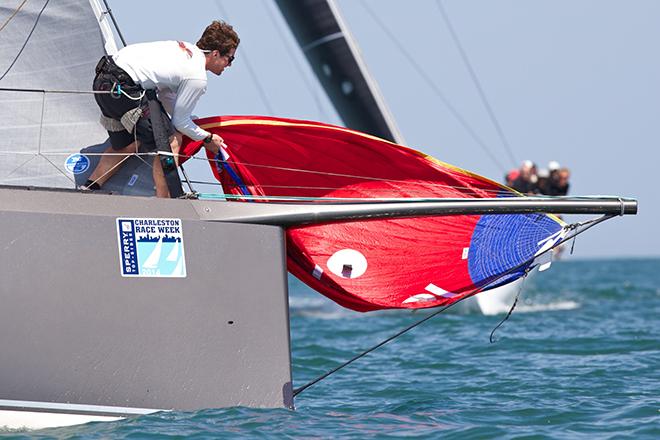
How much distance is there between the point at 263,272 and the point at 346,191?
0.80 metres

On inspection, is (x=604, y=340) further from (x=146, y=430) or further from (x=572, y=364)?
(x=146, y=430)

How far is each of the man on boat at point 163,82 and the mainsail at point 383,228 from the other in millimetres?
295

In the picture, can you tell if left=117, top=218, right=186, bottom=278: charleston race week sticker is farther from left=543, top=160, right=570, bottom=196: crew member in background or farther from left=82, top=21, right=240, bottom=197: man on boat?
left=543, top=160, right=570, bottom=196: crew member in background

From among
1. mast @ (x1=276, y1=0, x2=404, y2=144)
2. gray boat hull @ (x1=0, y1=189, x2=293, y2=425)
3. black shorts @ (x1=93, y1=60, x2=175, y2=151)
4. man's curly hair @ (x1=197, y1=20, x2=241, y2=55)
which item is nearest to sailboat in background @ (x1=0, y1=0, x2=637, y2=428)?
gray boat hull @ (x1=0, y1=189, x2=293, y2=425)

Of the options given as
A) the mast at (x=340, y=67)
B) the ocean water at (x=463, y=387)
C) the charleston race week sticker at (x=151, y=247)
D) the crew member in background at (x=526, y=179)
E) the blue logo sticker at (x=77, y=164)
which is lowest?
the crew member in background at (x=526, y=179)

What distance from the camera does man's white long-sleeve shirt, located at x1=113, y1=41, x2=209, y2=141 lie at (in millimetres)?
4805

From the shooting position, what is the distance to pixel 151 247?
465 cm

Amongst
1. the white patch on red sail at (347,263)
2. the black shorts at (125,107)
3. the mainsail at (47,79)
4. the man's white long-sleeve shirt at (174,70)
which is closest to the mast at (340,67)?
the mainsail at (47,79)

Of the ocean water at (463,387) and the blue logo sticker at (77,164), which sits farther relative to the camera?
the blue logo sticker at (77,164)

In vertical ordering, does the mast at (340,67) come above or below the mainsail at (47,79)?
below

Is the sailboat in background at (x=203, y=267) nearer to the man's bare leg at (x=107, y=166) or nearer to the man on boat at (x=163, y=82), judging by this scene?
the man's bare leg at (x=107, y=166)

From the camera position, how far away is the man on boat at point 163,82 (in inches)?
190

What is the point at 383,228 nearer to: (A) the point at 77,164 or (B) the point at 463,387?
(B) the point at 463,387

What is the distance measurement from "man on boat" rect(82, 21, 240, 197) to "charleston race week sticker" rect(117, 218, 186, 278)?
0.31 meters
